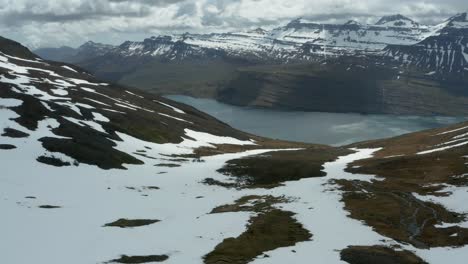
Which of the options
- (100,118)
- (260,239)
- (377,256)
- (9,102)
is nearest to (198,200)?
(260,239)

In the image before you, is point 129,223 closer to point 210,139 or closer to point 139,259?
point 139,259

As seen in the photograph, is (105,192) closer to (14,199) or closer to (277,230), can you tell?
(14,199)

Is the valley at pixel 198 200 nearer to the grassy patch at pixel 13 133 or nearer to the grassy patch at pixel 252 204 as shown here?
the grassy patch at pixel 252 204

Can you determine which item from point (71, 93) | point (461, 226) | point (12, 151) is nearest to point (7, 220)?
point (12, 151)

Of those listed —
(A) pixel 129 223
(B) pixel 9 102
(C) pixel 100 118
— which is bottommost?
(A) pixel 129 223

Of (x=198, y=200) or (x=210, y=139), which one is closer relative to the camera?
(x=198, y=200)
